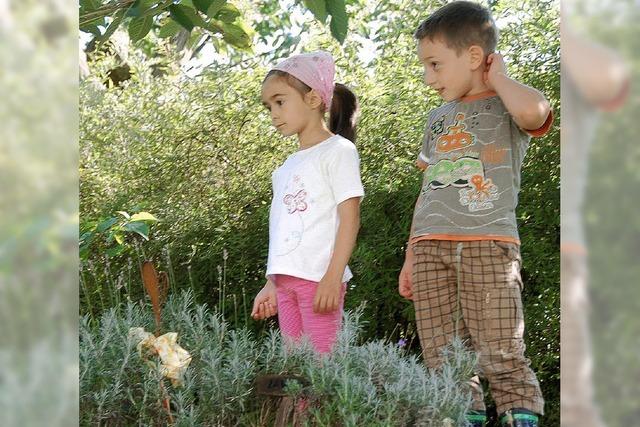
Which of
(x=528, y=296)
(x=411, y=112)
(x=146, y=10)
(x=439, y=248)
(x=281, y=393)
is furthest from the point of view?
(x=411, y=112)

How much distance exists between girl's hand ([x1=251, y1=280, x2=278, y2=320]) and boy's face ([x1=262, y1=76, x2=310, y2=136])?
552 millimetres

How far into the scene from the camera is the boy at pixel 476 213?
2711 millimetres

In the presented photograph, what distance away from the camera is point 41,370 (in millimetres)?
654

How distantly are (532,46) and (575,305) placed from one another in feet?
12.4

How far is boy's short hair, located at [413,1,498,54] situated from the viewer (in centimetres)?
295

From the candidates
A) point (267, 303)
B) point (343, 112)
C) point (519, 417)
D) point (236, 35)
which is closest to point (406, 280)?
point (267, 303)

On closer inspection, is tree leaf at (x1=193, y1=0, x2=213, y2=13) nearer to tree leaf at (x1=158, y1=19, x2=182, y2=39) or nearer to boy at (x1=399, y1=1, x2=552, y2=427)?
tree leaf at (x1=158, y1=19, x2=182, y2=39)

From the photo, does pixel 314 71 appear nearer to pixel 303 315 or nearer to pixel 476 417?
pixel 303 315

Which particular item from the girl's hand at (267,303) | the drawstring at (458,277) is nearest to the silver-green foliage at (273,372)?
the drawstring at (458,277)

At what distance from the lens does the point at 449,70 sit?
2.95 m

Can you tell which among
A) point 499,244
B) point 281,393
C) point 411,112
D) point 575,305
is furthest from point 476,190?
point 575,305

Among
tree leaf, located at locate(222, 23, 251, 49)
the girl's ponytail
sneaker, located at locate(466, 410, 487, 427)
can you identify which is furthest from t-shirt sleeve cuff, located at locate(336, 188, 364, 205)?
sneaker, located at locate(466, 410, 487, 427)

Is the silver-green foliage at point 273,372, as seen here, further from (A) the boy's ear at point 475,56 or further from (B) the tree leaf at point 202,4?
(A) the boy's ear at point 475,56

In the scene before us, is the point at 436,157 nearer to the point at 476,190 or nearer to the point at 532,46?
the point at 476,190
